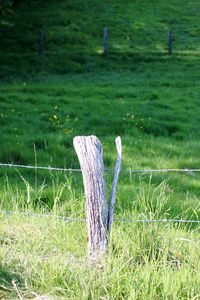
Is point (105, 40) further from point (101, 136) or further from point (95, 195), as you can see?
point (95, 195)

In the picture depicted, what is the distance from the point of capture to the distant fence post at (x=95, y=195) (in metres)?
5.11

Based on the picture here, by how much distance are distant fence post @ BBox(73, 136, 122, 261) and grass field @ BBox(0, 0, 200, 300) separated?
0.43 ft

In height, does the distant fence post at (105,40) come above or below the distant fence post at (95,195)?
above

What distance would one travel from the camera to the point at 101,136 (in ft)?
43.0

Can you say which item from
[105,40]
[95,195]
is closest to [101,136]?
[95,195]

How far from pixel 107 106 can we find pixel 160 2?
21.2 metres

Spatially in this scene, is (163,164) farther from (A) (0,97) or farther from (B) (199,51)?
(B) (199,51)

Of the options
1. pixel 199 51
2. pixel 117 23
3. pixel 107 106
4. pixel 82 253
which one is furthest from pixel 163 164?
pixel 117 23

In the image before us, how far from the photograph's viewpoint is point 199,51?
2717 centimetres

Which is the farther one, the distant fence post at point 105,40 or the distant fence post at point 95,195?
the distant fence post at point 105,40

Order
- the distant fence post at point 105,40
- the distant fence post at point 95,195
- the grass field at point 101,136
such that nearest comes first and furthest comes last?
the grass field at point 101,136, the distant fence post at point 95,195, the distant fence post at point 105,40

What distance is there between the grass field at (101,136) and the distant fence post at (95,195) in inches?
5.2

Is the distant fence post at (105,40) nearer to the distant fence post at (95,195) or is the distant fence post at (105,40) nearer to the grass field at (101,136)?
the grass field at (101,136)

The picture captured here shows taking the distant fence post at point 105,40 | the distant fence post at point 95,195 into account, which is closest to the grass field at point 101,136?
the distant fence post at point 95,195
